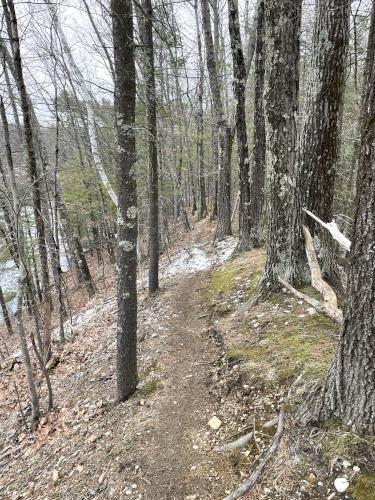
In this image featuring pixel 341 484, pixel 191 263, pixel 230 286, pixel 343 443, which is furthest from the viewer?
pixel 191 263

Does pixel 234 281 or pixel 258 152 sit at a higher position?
pixel 258 152

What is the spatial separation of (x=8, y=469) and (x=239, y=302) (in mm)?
4471

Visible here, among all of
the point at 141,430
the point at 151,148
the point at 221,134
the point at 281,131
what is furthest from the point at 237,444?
the point at 221,134

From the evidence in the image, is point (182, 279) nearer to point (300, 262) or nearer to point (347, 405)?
point (300, 262)

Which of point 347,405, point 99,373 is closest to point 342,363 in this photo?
point 347,405

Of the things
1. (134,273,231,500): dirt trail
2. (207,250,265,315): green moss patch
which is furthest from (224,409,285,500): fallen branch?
(207,250,265,315): green moss patch

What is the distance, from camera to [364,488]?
7.61ft

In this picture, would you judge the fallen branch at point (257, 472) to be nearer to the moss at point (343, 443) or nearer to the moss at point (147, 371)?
the moss at point (343, 443)

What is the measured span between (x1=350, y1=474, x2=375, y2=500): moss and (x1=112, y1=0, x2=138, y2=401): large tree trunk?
304 cm

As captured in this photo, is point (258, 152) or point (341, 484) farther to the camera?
point (258, 152)

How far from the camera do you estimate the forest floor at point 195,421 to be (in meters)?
2.72

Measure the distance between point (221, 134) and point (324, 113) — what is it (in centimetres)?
668

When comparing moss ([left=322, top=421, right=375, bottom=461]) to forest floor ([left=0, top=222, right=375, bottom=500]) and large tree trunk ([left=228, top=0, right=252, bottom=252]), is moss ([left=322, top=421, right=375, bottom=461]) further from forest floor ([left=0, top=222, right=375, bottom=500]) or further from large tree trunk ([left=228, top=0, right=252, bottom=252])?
large tree trunk ([left=228, top=0, right=252, bottom=252])

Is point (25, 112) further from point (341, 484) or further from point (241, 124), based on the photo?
point (341, 484)
